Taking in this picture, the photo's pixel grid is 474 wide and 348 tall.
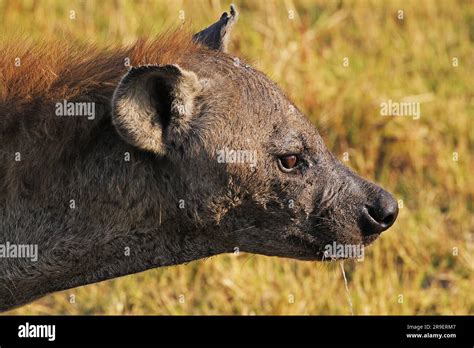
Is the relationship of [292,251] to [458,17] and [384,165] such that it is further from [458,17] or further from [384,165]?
[458,17]

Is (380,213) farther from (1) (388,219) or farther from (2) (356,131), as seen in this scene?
(2) (356,131)

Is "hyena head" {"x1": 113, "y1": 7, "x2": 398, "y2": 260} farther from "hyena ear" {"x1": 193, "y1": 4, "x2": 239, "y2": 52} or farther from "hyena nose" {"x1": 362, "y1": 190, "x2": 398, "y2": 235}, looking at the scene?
"hyena ear" {"x1": 193, "y1": 4, "x2": 239, "y2": 52}

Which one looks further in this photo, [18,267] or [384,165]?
[384,165]

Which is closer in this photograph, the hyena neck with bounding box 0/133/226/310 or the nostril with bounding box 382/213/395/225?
the hyena neck with bounding box 0/133/226/310

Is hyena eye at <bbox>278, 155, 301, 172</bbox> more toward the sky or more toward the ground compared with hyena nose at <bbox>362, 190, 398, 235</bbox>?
more toward the sky

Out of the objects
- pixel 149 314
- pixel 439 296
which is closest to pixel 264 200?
pixel 149 314

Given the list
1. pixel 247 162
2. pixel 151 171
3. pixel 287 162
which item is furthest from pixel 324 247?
pixel 151 171

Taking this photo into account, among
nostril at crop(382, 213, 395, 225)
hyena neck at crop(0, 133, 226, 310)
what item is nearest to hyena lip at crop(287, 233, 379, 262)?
nostril at crop(382, 213, 395, 225)
